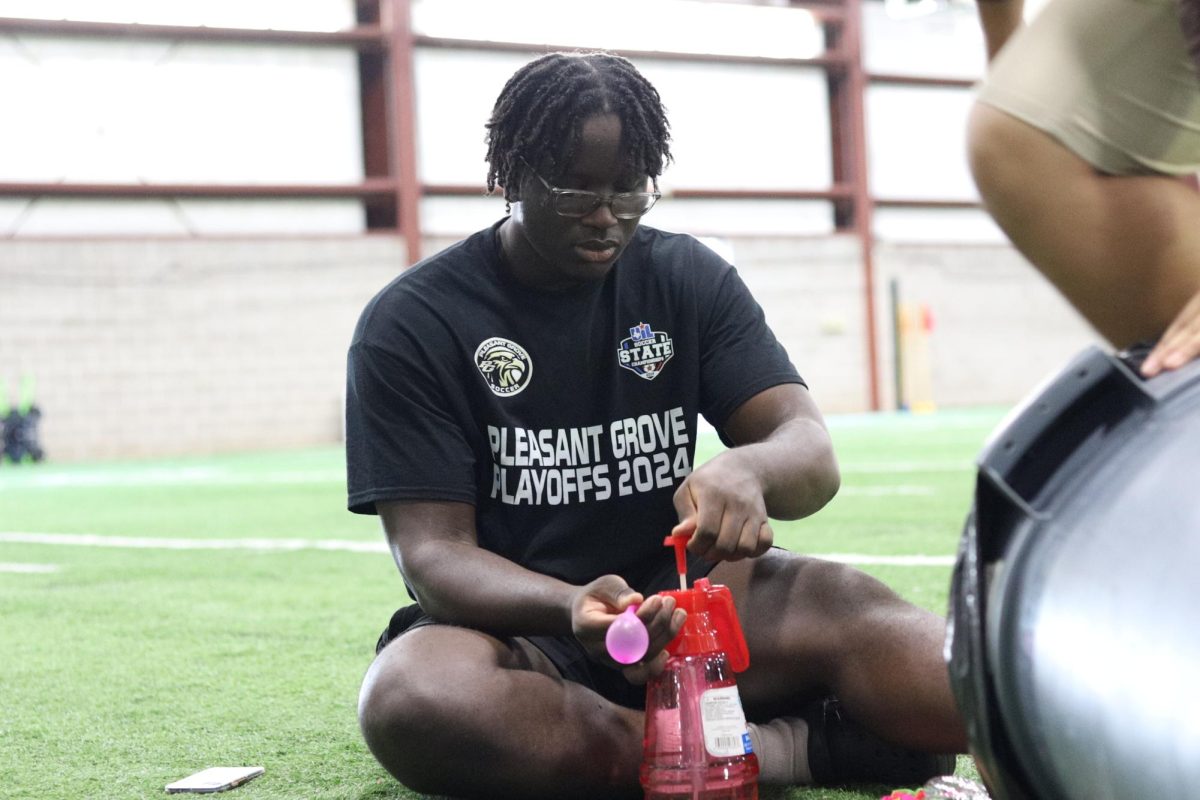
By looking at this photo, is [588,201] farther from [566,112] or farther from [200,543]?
[200,543]

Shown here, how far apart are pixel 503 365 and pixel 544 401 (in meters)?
0.08

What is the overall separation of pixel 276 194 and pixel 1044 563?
15.8 m

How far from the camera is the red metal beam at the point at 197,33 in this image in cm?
1553

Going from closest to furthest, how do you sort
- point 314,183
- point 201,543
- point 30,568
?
1. point 30,568
2. point 201,543
3. point 314,183

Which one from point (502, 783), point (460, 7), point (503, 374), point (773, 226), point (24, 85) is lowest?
point (502, 783)

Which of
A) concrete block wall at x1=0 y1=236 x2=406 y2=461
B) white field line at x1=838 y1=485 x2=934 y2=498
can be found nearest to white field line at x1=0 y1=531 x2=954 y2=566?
white field line at x1=838 y1=485 x2=934 y2=498

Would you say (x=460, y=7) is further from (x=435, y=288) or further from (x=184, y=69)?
(x=435, y=288)

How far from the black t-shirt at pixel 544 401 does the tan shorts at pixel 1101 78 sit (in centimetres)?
82

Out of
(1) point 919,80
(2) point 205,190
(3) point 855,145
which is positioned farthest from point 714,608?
(1) point 919,80

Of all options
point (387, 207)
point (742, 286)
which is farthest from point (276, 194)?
point (742, 286)

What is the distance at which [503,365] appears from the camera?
7.47 ft

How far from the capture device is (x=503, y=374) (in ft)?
7.46

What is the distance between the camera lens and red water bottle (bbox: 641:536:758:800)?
190cm

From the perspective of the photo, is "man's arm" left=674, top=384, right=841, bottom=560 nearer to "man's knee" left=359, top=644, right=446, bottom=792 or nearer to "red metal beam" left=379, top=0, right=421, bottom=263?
"man's knee" left=359, top=644, right=446, bottom=792
